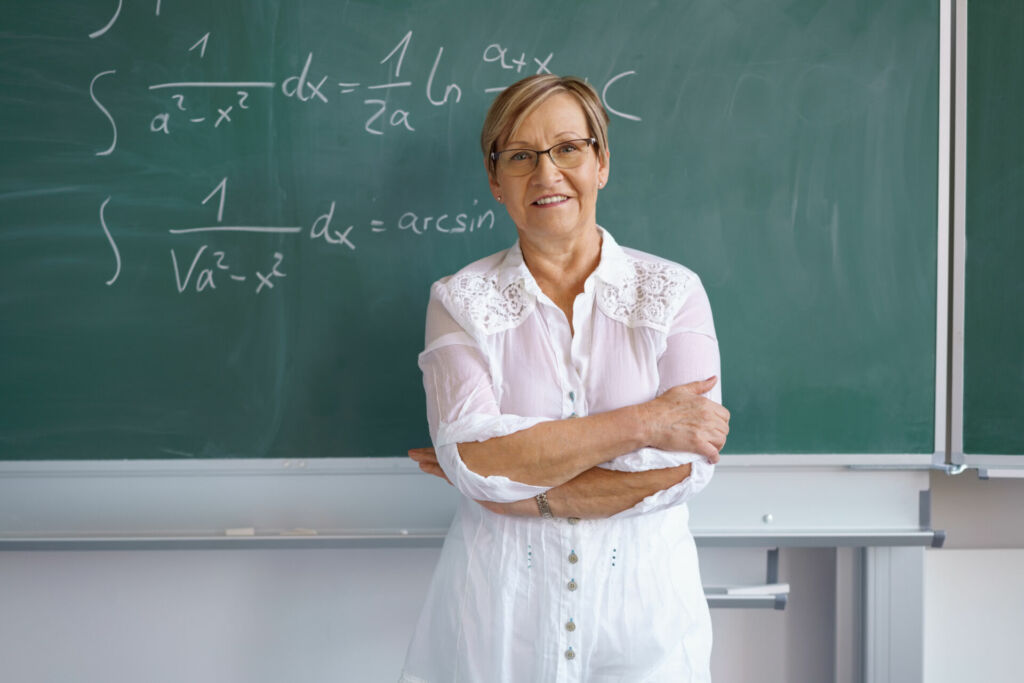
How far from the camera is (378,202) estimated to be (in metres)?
1.85

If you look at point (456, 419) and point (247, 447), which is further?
point (247, 447)

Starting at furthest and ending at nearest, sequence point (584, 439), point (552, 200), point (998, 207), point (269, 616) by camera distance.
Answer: point (269, 616), point (998, 207), point (552, 200), point (584, 439)

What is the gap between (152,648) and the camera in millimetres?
2018

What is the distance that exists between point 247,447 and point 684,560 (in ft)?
3.50

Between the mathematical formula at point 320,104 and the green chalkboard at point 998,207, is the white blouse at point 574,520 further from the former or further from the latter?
the green chalkboard at point 998,207

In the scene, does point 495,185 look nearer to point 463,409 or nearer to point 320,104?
point 463,409

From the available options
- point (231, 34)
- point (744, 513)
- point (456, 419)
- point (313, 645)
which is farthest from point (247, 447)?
point (744, 513)

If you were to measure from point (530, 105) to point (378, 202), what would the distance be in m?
0.58

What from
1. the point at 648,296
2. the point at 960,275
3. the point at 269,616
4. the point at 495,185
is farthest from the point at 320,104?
the point at 960,275

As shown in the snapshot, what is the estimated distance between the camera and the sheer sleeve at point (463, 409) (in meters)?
1.32

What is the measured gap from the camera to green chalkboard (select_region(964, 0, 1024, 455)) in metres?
1.79

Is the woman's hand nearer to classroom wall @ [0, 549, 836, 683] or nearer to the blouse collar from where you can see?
the blouse collar

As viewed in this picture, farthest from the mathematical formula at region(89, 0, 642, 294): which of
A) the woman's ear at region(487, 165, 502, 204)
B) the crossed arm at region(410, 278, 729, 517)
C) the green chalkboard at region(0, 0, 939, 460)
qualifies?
the crossed arm at region(410, 278, 729, 517)

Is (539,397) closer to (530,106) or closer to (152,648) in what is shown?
(530,106)
